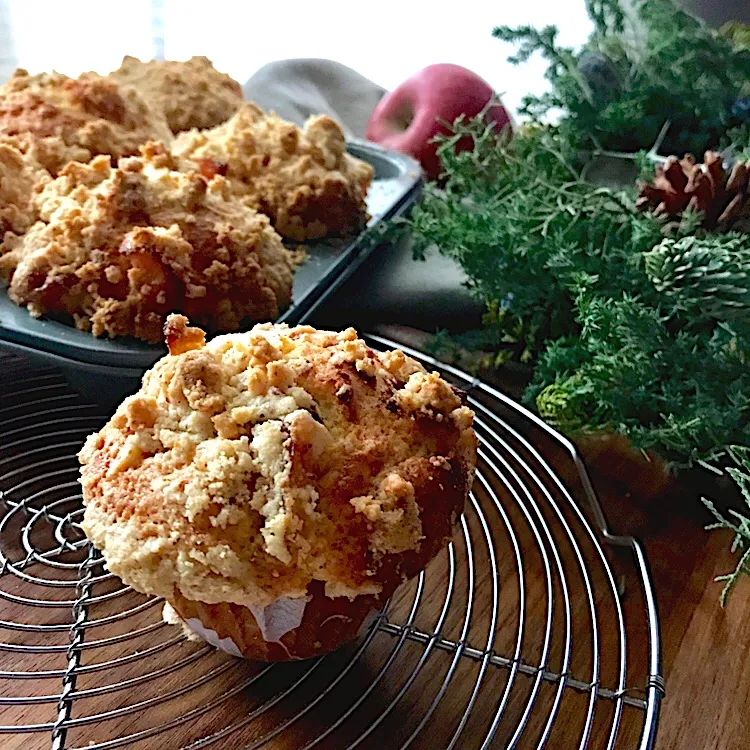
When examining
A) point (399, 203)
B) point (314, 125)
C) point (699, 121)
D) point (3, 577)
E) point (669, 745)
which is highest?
point (699, 121)

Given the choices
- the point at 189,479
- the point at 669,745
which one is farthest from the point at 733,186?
the point at 189,479

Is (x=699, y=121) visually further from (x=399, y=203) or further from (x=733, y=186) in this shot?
(x=399, y=203)

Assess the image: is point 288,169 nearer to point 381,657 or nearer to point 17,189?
point 17,189

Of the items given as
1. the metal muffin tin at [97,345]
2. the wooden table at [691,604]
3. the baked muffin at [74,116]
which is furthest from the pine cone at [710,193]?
the baked muffin at [74,116]

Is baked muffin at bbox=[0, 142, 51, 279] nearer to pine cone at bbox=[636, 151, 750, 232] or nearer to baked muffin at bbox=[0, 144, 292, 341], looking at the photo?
baked muffin at bbox=[0, 144, 292, 341]

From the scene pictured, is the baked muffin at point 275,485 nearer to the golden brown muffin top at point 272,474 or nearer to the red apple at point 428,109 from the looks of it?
the golden brown muffin top at point 272,474

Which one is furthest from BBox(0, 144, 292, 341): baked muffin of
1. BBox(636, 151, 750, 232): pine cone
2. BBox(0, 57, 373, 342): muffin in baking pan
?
BBox(636, 151, 750, 232): pine cone

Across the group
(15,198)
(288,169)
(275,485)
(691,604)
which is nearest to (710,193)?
(691,604)
